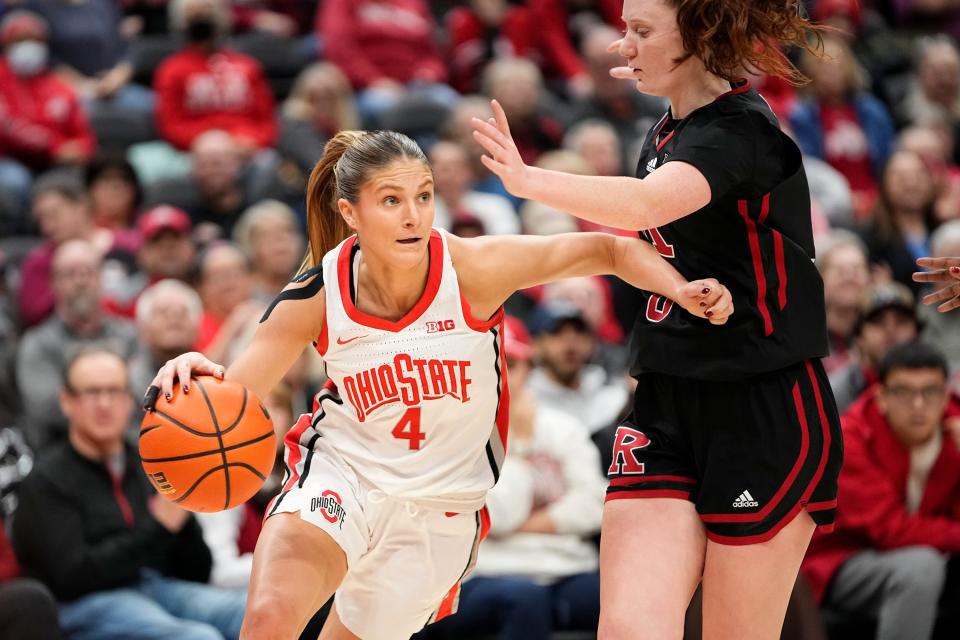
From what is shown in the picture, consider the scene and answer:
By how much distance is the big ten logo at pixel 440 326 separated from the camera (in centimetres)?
413

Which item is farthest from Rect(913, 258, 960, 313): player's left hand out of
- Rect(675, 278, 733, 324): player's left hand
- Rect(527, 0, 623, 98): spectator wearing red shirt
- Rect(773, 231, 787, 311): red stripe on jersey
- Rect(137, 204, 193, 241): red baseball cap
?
Rect(527, 0, 623, 98): spectator wearing red shirt

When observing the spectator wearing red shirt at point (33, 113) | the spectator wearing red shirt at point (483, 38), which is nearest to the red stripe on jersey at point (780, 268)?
the spectator wearing red shirt at point (33, 113)

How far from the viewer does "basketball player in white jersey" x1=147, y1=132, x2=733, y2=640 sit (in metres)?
3.99

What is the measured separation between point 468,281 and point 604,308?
15.2ft

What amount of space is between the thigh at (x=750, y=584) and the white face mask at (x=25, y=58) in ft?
23.8

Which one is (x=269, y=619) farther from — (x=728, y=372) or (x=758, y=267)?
(x=758, y=267)

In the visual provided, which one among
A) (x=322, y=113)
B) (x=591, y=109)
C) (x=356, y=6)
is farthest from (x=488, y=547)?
(x=356, y=6)

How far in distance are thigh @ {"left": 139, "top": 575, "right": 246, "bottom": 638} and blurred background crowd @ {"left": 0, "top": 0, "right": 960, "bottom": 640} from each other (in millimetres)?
12

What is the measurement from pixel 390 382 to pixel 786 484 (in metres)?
1.22

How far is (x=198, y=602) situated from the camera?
601 cm

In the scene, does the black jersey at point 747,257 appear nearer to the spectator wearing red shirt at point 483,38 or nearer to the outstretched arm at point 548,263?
the outstretched arm at point 548,263

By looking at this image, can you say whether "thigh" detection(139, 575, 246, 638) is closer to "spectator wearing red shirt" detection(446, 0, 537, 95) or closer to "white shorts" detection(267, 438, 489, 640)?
"white shorts" detection(267, 438, 489, 640)

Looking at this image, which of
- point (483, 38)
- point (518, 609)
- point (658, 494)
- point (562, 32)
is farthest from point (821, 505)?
point (562, 32)

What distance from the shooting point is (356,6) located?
10.7 m
